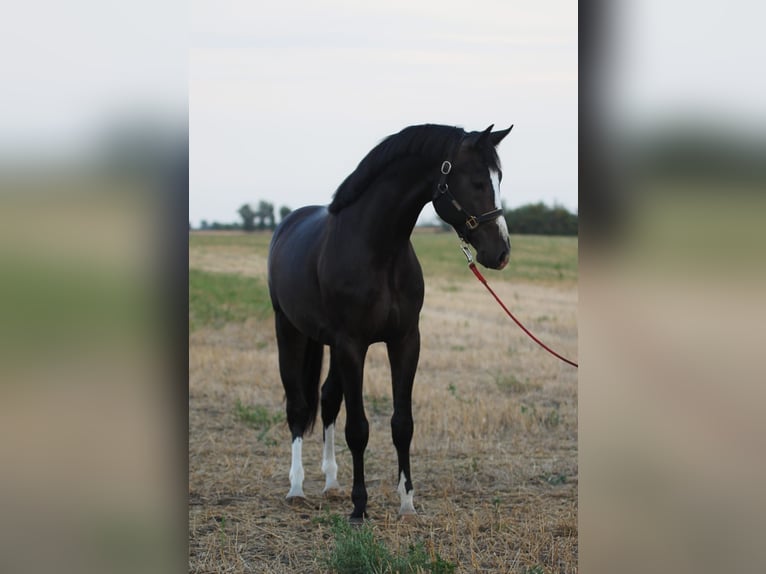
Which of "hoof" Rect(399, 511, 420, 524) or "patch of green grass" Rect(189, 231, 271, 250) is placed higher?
"patch of green grass" Rect(189, 231, 271, 250)

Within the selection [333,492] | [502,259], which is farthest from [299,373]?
[502,259]

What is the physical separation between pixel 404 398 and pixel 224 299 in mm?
15378

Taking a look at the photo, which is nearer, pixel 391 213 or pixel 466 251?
pixel 466 251

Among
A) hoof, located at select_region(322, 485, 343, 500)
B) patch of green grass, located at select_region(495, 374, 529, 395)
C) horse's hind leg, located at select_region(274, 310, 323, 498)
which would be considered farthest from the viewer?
patch of green grass, located at select_region(495, 374, 529, 395)

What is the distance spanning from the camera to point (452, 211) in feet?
15.2

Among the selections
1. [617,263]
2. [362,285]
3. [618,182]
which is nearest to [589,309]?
[617,263]

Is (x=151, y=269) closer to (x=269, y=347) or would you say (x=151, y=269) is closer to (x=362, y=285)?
(x=362, y=285)

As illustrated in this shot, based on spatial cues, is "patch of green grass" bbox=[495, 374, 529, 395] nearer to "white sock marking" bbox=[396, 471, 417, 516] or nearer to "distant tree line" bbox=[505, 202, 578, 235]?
"white sock marking" bbox=[396, 471, 417, 516]

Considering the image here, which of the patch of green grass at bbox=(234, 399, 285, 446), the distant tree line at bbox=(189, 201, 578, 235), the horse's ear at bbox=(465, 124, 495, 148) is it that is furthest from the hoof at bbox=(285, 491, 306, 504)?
the distant tree line at bbox=(189, 201, 578, 235)

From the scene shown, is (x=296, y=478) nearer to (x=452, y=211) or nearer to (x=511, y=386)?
(x=452, y=211)

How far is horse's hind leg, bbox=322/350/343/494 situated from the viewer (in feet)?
19.2

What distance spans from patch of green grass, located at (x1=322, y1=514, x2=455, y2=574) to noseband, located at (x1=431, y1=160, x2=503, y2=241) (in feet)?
5.70

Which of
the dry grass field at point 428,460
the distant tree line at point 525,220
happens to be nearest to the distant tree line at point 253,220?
the distant tree line at point 525,220

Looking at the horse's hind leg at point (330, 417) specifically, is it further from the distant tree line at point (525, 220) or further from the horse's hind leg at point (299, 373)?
the distant tree line at point (525, 220)
